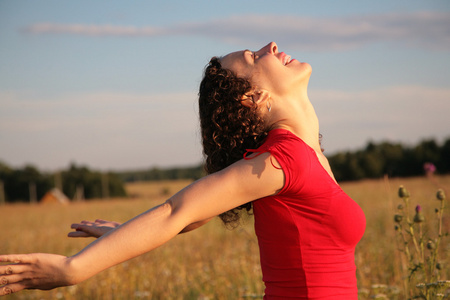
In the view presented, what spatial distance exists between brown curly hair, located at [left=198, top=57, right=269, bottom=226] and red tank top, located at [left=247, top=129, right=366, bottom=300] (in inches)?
7.2

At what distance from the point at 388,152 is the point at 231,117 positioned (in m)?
34.5

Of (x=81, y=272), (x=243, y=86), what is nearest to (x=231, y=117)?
(x=243, y=86)

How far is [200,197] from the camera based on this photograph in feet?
4.64

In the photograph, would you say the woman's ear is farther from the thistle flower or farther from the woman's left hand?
the thistle flower

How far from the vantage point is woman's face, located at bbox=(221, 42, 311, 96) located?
1.78m

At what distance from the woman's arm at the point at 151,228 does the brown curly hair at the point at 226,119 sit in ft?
1.02

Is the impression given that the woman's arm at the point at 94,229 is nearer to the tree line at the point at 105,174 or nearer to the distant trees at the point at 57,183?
the tree line at the point at 105,174

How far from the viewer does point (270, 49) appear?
6.18 feet

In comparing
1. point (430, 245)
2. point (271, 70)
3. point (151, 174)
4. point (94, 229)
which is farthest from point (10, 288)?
point (151, 174)

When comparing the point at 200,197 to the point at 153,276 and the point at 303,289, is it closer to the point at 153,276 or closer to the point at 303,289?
the point at 303,289

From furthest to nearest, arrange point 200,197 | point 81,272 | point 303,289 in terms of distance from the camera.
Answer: point 303,289 → point 200,197 → point 81,272

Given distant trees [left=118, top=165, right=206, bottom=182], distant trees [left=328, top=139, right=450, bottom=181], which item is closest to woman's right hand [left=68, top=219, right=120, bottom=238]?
distant trees [left=328, top=139, right=450, bottom=181]

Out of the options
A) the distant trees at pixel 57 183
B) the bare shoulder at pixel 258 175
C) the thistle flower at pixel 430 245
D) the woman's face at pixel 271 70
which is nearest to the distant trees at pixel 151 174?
the distant trees at pixel 57 183

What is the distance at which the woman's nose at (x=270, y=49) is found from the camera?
1.88 meters
